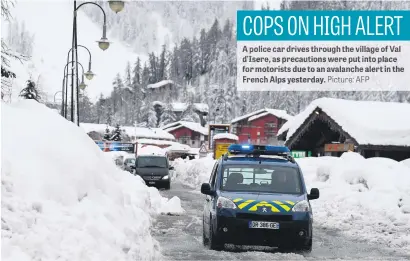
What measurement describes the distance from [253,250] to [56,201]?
4.47 m

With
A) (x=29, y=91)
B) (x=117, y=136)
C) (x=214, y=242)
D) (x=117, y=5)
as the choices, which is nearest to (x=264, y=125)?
(x=117, y=136)

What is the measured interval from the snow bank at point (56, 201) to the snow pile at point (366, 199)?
6326mm

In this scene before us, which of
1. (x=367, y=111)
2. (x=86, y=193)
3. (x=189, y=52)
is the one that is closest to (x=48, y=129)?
(x=86, y=193)

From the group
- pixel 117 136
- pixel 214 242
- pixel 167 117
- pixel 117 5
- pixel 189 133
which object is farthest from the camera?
pixel 167 117

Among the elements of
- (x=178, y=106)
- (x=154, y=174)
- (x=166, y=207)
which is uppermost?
(x=178, y=106)

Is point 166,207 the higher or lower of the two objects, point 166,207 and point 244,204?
the lower

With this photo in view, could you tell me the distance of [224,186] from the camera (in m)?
11.6

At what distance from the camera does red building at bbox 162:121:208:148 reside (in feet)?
401

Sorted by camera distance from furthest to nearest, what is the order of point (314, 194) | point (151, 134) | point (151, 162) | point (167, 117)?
point (167, 117) < point (151, 134) < point (151, 162) < point (314, 194)

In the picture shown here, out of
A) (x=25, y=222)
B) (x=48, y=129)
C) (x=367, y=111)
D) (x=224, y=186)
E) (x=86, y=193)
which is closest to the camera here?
(x=25, y=222)

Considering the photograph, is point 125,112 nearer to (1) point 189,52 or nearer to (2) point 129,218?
(1) point 189,52

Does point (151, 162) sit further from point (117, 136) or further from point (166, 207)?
point (117, 136)

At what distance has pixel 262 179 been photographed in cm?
1168

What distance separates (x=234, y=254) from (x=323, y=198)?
1109 centimetres
